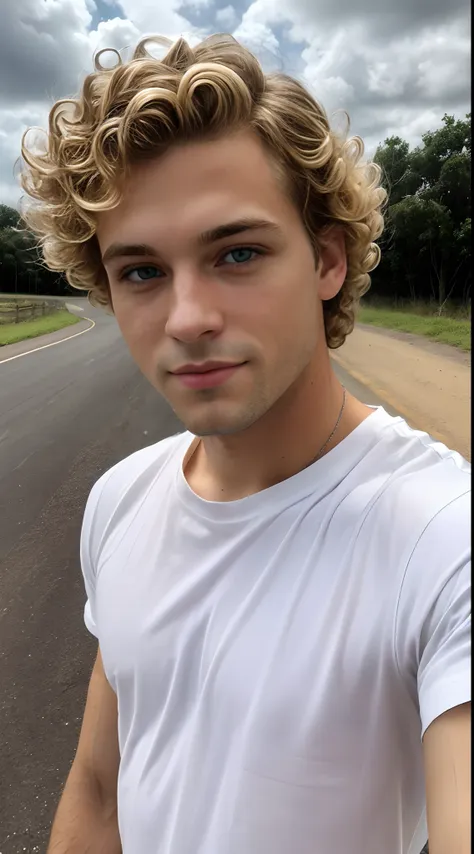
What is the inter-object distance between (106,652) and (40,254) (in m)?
1.37

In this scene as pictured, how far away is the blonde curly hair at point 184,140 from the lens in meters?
1.13

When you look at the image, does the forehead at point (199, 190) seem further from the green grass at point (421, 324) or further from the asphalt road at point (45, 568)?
the green grass at point (421, 324)

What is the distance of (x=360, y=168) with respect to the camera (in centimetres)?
161

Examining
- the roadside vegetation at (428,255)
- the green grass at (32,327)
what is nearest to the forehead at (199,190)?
the roadside vegetation at (428,255)

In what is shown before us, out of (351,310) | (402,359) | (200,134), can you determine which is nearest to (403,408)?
(402,359)

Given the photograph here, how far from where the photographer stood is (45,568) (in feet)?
13.2

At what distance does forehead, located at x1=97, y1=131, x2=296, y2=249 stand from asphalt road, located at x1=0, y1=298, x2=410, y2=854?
2.26m

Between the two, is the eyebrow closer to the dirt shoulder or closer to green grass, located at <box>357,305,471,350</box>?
the dirt shoulder

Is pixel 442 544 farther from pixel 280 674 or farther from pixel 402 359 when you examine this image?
pixel 402 359

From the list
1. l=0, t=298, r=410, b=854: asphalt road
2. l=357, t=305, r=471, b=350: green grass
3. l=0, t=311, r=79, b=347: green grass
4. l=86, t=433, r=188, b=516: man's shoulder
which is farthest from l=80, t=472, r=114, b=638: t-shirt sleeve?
l=0, t=311, r=79, b=347: green grass

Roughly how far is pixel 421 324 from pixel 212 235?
18264 millimetres

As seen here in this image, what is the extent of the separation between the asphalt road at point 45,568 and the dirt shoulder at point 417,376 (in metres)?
0.62

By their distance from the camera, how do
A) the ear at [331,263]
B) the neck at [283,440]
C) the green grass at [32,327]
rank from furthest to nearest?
the green grass at [32,327] → the ear at [331,263] → the neck at [283,440]

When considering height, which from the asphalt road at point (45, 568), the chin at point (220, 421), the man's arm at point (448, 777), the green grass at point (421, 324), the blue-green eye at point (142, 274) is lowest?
the asphalt road at point (45, 568)
